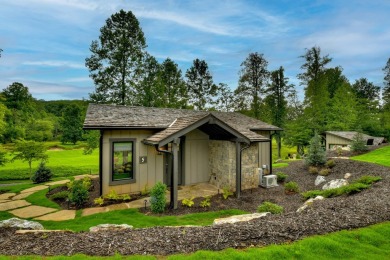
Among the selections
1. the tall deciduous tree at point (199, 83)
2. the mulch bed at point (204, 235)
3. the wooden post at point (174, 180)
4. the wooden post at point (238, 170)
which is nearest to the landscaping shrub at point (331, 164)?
the wooden post at point (238, 170)

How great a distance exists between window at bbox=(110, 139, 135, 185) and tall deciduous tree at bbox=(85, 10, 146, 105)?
9728mm

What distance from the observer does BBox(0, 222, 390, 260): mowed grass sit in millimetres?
3393

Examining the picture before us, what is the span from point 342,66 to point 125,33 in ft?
115

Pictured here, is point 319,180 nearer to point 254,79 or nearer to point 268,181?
point 268,181

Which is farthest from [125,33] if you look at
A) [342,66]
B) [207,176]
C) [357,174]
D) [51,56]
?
[342,66]

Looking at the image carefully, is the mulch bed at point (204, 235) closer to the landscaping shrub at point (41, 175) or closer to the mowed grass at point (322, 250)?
the mowed grass at point (322, 250)

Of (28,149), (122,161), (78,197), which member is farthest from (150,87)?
(78,197)

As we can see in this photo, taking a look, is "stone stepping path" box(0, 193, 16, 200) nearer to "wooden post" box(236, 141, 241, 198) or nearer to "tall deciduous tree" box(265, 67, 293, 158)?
"wooden post" box(236, 141, 241, 198)

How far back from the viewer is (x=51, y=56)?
15781mm

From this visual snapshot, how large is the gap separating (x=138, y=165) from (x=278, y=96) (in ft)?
79.1

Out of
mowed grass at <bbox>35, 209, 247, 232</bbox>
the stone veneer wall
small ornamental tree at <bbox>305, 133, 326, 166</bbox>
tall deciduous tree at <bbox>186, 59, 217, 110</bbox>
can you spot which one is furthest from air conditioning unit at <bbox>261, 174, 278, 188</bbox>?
tall deciduous tree at <bbox>186, 59, 217, 110</bbox>

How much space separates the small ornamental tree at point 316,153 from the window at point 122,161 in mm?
10700

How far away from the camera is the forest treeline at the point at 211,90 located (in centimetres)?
1742

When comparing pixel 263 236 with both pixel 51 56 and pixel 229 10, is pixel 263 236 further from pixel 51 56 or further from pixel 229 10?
pixel 51 56
